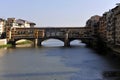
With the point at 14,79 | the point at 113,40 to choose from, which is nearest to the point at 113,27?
the point at 113,40

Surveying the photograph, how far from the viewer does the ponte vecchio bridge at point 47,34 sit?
55.8m

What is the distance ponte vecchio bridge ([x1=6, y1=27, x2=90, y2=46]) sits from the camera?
55781mm

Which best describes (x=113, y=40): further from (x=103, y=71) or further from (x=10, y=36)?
(x=10, y=36)

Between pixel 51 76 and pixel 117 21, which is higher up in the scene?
pixel 117 21

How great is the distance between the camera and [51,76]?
1945 cm

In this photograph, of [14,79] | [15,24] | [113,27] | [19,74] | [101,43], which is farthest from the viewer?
[15,24]

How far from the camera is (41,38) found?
56.2 metres

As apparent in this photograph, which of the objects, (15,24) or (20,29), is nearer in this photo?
(20,29)

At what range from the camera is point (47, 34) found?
5878cm

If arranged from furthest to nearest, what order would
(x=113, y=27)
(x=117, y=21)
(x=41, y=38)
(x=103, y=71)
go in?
(x=41, y=38), (x=113, y=27), (x=117, y=21), (x=103, y=71)

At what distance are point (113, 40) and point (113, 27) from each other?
6.20 ft

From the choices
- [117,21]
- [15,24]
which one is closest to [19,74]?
[117,21]

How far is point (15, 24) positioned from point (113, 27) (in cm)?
3196

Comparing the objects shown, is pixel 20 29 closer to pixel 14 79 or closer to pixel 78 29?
pixel 78 29
